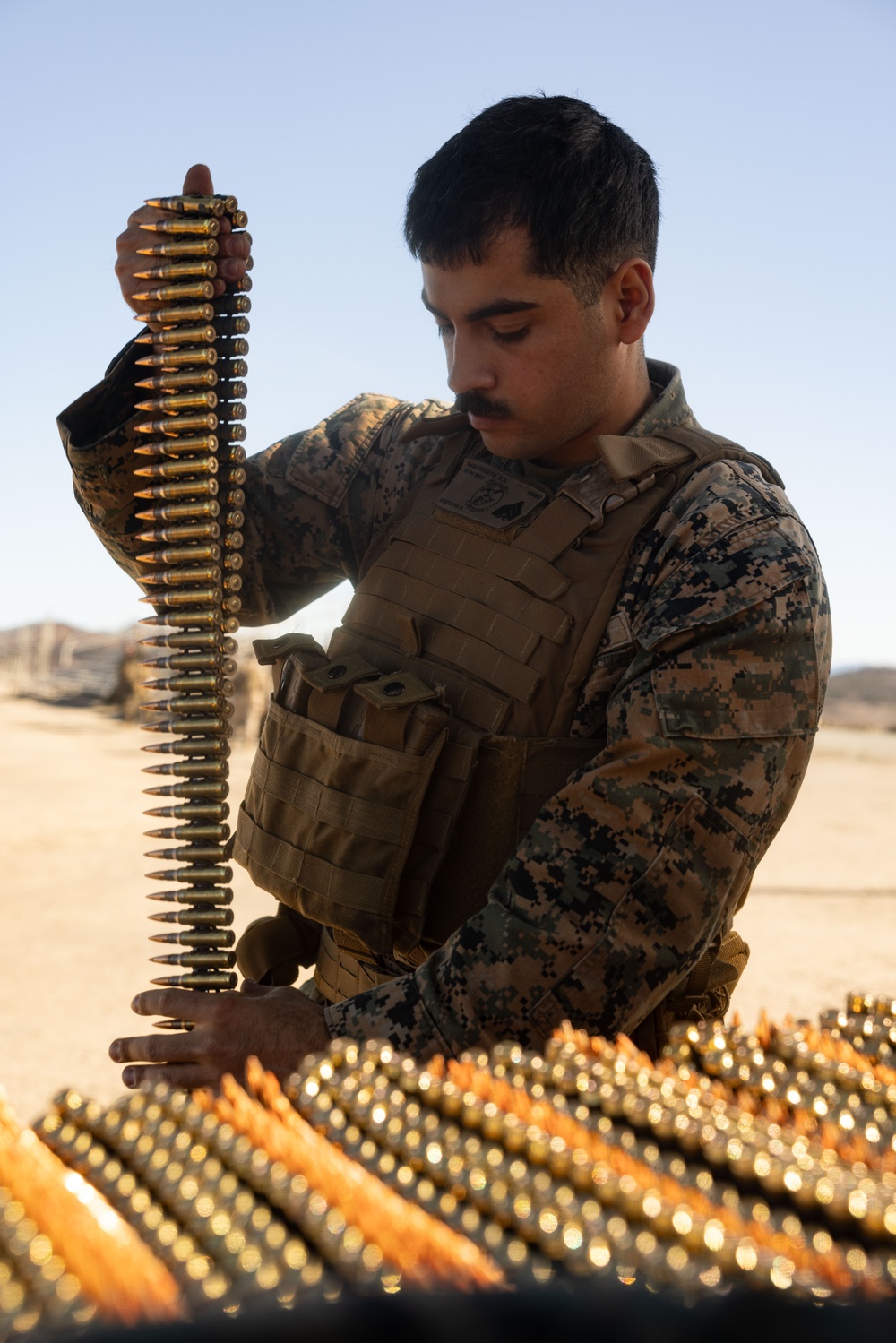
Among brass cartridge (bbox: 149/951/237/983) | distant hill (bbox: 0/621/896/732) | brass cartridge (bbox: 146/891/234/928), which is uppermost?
brass cartridge (bbox: 146/891/234/928)

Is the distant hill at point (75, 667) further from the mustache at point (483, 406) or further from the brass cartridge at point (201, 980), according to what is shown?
the mustache at point (483, 406)

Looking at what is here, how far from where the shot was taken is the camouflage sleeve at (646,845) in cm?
254

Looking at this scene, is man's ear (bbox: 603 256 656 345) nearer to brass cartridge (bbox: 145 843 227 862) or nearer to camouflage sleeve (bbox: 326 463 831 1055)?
camouflage sleeve (bbox: 326 463 831 1055)

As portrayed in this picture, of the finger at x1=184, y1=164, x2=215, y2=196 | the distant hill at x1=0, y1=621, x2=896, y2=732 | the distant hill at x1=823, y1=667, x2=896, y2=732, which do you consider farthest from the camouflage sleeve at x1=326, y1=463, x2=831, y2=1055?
the distant hill at x1=823, y1=667, x2=896, y2=732

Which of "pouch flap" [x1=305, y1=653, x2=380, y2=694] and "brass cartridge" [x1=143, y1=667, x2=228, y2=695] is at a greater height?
"pouch flap" [x1=305, y1=653, x2=380, y2=694]

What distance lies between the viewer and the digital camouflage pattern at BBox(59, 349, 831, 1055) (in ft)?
8.32

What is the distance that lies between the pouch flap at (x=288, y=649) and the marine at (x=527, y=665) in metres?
0.03

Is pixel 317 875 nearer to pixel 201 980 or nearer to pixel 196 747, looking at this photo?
pixel 201 980

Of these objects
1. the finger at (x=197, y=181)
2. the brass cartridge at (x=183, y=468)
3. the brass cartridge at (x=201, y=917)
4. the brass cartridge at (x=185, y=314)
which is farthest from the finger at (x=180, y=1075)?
the finger at (x=197, y=181)

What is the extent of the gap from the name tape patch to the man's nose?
0.94ft

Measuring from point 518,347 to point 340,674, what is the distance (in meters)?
0.92

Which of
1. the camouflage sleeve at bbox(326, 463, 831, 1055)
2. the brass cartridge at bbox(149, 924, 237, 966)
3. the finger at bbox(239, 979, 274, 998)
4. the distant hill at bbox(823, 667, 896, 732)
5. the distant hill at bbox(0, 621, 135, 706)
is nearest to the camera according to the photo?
the camouflage sleeve at bbox(326, 463, 831, 1055)

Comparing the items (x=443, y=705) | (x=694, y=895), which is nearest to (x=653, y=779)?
(x=694, y=895)

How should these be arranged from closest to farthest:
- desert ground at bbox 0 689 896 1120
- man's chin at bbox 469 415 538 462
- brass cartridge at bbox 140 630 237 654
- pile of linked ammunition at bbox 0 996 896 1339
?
pile of linked ammunition at bbox 0 996 896 1339
man's chin at bbox 469 415 538 462
brass cartridge at bbox 140 630 237 654
desert ground at bbox 0 689 896 1120
